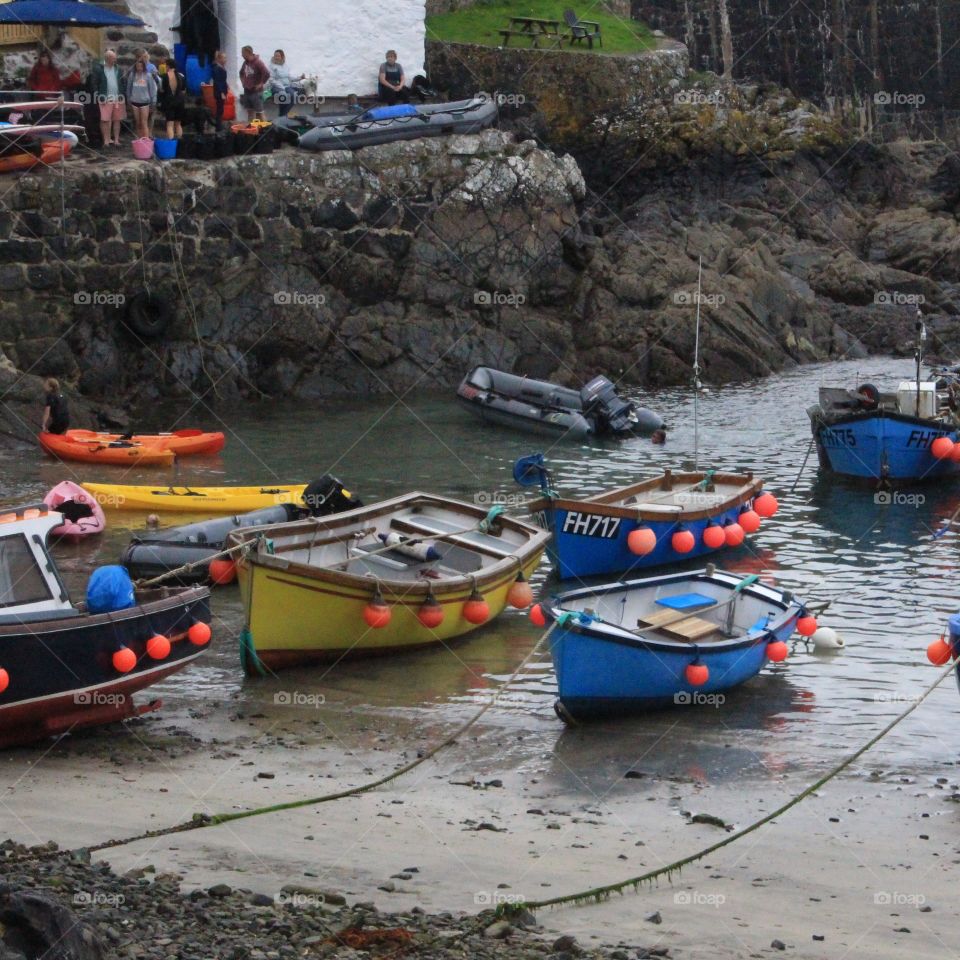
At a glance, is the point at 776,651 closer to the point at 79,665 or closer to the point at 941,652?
the point at 941,652

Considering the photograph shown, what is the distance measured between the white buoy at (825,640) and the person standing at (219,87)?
1666 cm

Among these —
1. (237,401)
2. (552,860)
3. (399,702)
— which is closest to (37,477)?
(237,401)

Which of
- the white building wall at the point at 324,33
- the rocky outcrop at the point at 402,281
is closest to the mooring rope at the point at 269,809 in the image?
the rocky outcrop at the point at 402,281

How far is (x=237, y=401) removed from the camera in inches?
1115

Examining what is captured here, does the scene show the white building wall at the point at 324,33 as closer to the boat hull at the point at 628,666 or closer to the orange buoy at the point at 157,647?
the boat hull at the point at 628,666

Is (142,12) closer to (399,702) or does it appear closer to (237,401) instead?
(237,401)

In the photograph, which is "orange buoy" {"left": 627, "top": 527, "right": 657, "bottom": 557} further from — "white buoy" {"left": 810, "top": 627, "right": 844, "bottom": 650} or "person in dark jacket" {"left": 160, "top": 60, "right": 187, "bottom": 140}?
"person in dark jacket" {"left": 160, "top": 60, "right": 187, "bottom": 140}

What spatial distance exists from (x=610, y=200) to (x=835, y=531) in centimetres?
1747

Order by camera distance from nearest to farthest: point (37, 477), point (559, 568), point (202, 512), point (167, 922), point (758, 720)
Result: point (167, 922) < point (758, 720) < point (559, 568) < point (202, 512) < point (37, 477)

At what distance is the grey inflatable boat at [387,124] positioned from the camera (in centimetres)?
2947

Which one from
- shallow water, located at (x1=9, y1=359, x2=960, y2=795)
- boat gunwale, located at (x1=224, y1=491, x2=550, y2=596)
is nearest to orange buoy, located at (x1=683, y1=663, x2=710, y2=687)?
shallow water, located at (x1=9, y1=359, x2=960, y2=795)

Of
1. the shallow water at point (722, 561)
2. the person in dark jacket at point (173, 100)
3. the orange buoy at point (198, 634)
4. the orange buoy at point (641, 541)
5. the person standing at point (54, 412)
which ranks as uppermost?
the person in dark jacket at point (173, 100)

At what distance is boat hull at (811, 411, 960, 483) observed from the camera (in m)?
22.9

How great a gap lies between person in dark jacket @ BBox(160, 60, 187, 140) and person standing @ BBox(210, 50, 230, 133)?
1.80 feet
